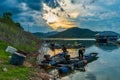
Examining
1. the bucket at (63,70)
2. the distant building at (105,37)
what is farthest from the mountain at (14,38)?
the distant building at (105,37)

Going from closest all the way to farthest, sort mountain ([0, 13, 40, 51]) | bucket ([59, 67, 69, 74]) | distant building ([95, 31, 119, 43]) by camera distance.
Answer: bucket ([59, 67, 69, 74]) → mountain ([0, 13, 40, 51]) → distant building ([95, 31, 119, 43])

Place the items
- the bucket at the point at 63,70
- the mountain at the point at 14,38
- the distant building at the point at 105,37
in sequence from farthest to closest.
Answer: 1. the distant building at the point at 105,37
2. the mountain at the point at 14,38
3. the bucket at the point at 63,70

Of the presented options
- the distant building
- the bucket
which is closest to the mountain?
the bucket

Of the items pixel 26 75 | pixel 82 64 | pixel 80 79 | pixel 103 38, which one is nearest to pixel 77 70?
pixel 82 64

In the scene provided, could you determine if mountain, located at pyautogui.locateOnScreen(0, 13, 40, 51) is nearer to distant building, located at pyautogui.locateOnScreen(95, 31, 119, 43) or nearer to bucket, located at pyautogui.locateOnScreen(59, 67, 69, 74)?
bucket, located at pyautogui.locateOnScreen(59, 67, 69, 74)

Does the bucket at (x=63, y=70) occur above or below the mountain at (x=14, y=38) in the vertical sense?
below

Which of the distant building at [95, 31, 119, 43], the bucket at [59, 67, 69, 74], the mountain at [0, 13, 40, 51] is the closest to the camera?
the bucket at [59, 67, 69, 74]

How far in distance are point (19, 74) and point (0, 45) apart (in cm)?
1950

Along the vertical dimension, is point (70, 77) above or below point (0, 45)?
below

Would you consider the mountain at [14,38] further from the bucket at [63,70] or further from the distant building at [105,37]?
the distant building at [105,37]

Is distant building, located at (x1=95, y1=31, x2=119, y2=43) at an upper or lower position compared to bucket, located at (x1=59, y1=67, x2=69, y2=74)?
upper

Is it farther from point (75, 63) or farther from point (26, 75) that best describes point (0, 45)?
point (26, 75)

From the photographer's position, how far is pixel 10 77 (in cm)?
2278

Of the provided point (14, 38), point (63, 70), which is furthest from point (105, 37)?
point (63, 70)
